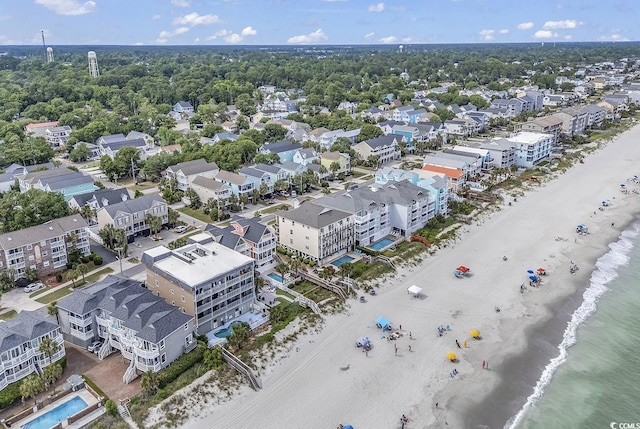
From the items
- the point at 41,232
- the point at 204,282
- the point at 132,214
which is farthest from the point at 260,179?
the point at 204,282

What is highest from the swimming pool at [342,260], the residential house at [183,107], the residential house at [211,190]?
the residential house at [183,107]

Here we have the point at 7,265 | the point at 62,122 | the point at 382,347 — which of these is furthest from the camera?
the point at 62,122

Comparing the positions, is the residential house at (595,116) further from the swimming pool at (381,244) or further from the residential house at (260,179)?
the residential house at (260,179)

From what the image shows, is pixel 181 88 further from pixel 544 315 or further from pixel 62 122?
pixel 544 315

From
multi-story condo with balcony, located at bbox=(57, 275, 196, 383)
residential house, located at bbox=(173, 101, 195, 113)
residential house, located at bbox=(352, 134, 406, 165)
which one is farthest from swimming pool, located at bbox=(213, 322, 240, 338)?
residential house, located at bbox=(173, 101, 195, 113)

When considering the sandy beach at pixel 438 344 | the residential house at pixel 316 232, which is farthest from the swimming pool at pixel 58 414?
the residential house at pixel 316 232

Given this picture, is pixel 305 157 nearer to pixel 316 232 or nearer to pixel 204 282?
pixel 316 232

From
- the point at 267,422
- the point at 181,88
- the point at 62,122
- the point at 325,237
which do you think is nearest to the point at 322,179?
the point at 325,237
